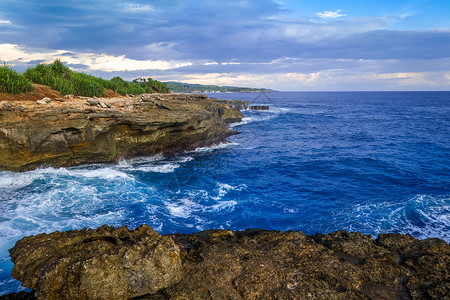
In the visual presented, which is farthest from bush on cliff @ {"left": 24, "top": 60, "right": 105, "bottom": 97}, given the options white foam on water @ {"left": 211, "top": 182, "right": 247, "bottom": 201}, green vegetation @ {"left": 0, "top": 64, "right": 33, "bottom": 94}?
white foam on water @ {"left": 211, "top": 182, "right": 247, "bottom": 201}

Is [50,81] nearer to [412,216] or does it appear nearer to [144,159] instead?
[144,159]

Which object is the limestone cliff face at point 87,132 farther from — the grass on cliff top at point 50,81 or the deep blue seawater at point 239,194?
the grass on cliff top at point 50,81

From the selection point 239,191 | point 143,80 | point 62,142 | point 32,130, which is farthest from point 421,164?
point 143,80

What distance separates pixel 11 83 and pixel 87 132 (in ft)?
23.3

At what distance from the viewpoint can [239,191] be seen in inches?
590

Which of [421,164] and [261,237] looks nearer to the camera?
[261,237]

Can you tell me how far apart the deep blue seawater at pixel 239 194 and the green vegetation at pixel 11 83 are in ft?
21.8

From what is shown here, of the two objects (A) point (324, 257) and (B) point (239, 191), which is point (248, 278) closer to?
(A) point (324, 257)

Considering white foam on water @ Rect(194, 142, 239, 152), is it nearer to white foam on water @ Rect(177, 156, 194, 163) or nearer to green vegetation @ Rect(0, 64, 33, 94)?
white foam on water @ Rect(177, 156, 194, 163)

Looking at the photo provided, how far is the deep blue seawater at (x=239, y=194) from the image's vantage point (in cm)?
1095

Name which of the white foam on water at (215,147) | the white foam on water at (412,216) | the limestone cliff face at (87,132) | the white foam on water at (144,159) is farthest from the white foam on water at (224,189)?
the white foam on water at (215,147)

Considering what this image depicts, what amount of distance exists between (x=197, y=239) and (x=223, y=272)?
5.00ft

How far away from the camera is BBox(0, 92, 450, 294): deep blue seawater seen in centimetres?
1095

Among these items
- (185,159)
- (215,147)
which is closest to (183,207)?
(185,159)
